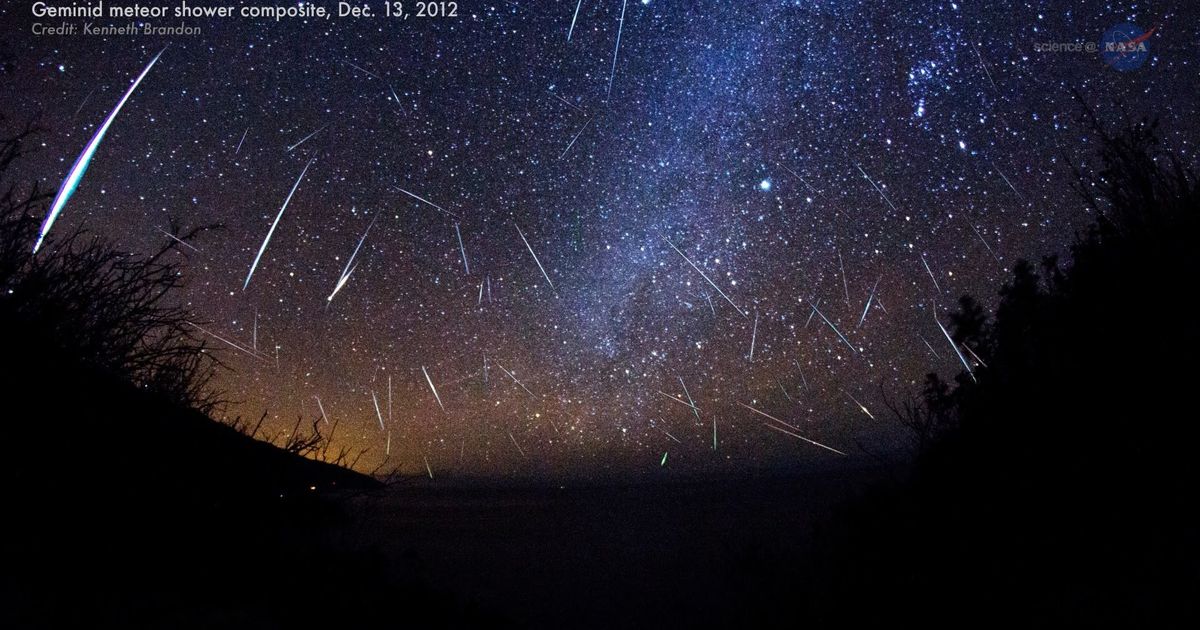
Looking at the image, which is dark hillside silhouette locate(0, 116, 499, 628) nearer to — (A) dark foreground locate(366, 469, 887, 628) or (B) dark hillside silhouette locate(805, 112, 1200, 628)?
(A) dark foreground locate(366, 469, 887, 628)

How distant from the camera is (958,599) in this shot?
13.0ft

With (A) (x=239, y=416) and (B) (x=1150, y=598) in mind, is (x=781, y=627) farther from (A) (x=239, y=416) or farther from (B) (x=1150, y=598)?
(A) (x=239, y=416)

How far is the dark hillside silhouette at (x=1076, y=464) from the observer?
297 centimetres

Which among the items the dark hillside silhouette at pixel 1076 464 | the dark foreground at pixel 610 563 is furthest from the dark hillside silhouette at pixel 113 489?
the dark hillside silhouette at pixel 1076 464

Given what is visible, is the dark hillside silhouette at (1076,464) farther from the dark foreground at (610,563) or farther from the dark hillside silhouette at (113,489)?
the dark hillside silhouette at (113,489)

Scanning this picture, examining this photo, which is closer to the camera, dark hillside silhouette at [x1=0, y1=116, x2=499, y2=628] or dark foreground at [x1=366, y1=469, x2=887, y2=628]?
dark hillside silhouette at [x1=0, y1=116, x2=499, y2=628]

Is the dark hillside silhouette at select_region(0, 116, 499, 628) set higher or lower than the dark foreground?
higher

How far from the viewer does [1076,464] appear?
374 cm

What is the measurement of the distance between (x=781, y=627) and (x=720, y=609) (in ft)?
6.28

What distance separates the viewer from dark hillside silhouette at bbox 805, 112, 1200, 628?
297 centimetres

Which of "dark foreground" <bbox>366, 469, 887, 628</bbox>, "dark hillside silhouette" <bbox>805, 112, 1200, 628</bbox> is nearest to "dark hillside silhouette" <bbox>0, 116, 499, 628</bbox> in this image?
"dark foreground" <bbox>366, 469, 887, 628</bbox>

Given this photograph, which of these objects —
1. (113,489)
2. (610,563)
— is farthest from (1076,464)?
(610,563)

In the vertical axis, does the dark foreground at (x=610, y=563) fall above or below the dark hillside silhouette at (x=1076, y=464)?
below

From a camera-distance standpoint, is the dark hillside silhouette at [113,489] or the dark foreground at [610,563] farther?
the dark foreground at [610,563]
